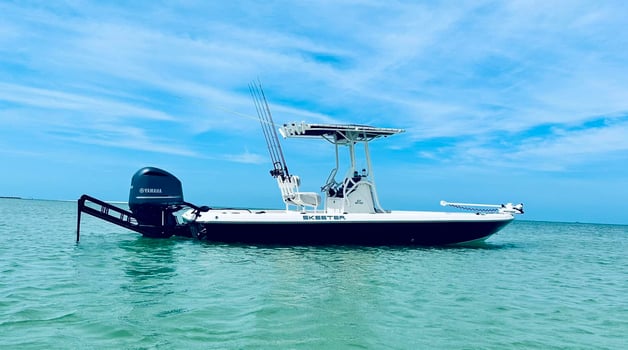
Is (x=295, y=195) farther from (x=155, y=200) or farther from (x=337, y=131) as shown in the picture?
(x=155, y=200)

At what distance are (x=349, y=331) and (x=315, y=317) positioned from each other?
2.65 feet

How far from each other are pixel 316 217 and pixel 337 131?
3.93 m

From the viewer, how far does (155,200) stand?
18.5 meters

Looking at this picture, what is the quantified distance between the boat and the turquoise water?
9.03 ft

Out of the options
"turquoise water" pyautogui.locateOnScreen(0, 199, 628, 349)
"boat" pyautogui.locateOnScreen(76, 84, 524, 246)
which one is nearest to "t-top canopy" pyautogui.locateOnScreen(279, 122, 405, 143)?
"boat" pyautogui.locateOnScreen(76, 84, 524, 246)

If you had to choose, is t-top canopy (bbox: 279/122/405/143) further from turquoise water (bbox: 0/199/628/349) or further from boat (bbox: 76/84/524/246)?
turquoise water (bbox: 0/199/628/349)

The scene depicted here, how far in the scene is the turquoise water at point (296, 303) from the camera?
6.08 meters

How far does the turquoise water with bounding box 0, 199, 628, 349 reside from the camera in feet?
20.0

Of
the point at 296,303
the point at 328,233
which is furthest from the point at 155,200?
the point at 296,303

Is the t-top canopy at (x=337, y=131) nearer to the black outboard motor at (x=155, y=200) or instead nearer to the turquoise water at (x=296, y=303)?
the black outboard motor at (x=155, y=200)

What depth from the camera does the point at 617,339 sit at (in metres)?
6.92

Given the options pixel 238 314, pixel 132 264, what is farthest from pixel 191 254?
pixel 238 314

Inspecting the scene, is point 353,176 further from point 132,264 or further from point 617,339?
point 617,339

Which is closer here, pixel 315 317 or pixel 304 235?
pixel 315 317
